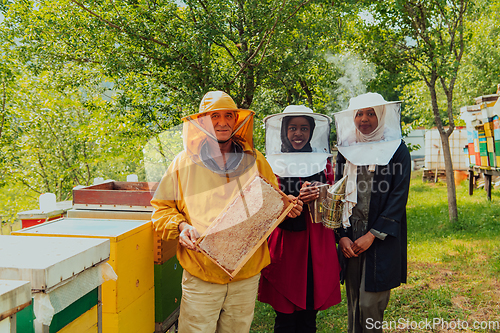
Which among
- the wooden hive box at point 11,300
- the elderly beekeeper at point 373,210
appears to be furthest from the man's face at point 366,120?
the wooden hive box at point 11,300

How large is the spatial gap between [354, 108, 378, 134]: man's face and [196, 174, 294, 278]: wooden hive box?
926 mm

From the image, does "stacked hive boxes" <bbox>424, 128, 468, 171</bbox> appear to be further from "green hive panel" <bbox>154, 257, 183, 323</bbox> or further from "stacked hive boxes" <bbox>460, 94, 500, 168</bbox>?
"green hive panel" <bbox>154, 257, 183, 323</bbox>

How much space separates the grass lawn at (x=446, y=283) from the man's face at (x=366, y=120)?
2113mm

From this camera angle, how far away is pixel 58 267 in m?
1.17

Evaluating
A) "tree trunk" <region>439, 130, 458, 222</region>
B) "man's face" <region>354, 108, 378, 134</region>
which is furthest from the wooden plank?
"tree trunk" <region>439, 130, 458, 222</region>

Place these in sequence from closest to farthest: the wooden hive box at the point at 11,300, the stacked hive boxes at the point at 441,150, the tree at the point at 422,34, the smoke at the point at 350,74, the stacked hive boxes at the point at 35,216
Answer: the wooden hive box at the point at 11,300 → the stacked hive boxes at the point at 35,216 → the tree at the point at 422,34 → the smoke at the point at 350,74 → the stacked hive boxes at the point at 441,150

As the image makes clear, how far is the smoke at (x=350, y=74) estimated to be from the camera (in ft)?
21.0

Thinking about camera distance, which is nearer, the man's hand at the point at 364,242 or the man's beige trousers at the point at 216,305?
the man's beige trousers at the point at 216,305

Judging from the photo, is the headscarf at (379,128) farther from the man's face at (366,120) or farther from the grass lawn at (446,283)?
the grass lawn at (446,283)

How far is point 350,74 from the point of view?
7082mm

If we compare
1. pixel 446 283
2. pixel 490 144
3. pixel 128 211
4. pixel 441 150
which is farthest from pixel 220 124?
pixel 441 150

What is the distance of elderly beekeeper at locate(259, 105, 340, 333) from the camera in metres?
2.34

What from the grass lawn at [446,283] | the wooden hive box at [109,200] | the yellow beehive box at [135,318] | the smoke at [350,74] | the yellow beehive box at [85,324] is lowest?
the grass lawn at [446,283]

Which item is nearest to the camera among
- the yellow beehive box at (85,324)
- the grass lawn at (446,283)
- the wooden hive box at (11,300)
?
the wooden hive box at (11,300)
